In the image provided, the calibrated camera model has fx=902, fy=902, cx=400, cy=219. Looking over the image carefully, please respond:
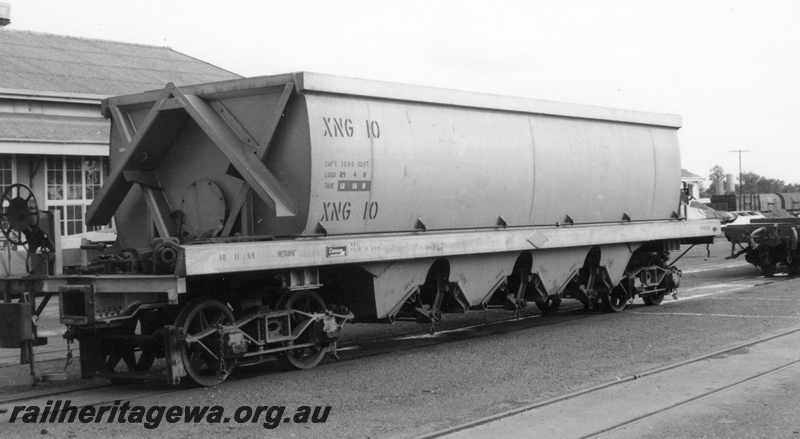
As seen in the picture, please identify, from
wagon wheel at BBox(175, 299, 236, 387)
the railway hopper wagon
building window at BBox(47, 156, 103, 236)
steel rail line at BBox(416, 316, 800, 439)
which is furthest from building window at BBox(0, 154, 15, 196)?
steel rail line at BBox(416, 316, 800, 439)

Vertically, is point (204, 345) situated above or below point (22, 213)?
below

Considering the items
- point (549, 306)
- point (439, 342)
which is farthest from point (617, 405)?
point (549, 306)

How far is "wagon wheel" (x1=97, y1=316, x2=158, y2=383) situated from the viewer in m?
Answer: 9.54

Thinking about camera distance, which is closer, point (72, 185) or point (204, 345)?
point (204, 345)

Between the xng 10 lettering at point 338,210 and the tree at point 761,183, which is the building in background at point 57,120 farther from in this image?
the tree at point 761,183

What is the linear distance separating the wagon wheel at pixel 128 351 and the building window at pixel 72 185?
38.5ft

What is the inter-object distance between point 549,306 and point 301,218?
286 inches

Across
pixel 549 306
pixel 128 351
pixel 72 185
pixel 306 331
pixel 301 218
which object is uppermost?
pixel 72 185

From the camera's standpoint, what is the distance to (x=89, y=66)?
83.3 ft

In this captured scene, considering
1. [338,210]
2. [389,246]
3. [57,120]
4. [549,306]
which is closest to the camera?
[338,210]

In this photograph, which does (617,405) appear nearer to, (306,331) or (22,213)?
(306,331)

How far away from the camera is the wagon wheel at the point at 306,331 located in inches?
397

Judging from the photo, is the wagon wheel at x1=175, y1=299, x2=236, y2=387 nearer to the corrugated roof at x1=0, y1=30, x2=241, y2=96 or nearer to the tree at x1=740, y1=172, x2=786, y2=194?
the corrugated roof at x1=0, y1=30, x2=241, y2=96

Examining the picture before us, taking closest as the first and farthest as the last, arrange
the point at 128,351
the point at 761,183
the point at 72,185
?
the point at 128,351
the point at 72,185
the point at 761,183
